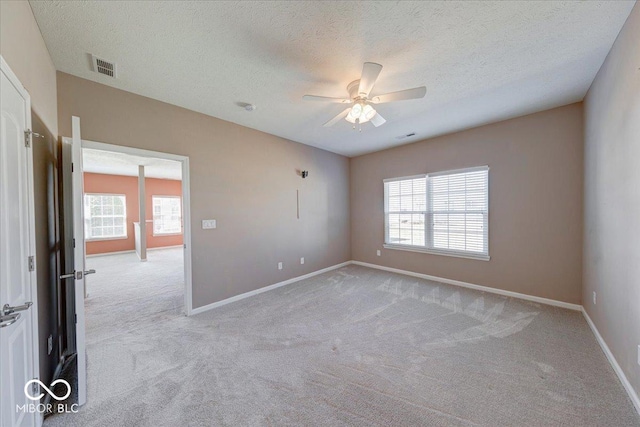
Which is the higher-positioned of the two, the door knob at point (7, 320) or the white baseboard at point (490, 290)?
the door knob at point (7, 320)

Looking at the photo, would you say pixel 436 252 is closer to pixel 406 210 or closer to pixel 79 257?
pixel 406 210

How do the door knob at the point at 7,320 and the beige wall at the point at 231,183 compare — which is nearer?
the door knob at the point at 7,320

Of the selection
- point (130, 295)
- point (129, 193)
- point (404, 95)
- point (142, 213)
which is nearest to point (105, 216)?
point (129, 193)

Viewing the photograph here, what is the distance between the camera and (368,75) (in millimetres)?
1971

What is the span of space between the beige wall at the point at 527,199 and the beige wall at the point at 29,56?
4.99 metres

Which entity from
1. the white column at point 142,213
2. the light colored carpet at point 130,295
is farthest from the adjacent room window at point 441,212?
the white column at point 142,213

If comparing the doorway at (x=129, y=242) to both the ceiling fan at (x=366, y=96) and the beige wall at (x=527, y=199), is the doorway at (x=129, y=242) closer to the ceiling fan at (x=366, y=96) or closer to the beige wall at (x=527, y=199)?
the ceiling fan at (x=366, y=96)

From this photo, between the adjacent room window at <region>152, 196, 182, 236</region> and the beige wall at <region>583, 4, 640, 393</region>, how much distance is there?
10478mm

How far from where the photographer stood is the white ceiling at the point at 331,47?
65.4 inches

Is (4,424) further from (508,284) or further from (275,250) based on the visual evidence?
(508,284)

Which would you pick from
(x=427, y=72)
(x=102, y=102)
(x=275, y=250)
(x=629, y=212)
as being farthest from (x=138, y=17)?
(x=629, y=212)

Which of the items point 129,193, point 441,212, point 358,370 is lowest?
point 358,370

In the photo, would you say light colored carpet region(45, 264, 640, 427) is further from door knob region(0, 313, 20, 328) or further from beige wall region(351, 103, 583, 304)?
door knob region(0, 313, 20, 328)

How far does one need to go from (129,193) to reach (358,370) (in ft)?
30.5
